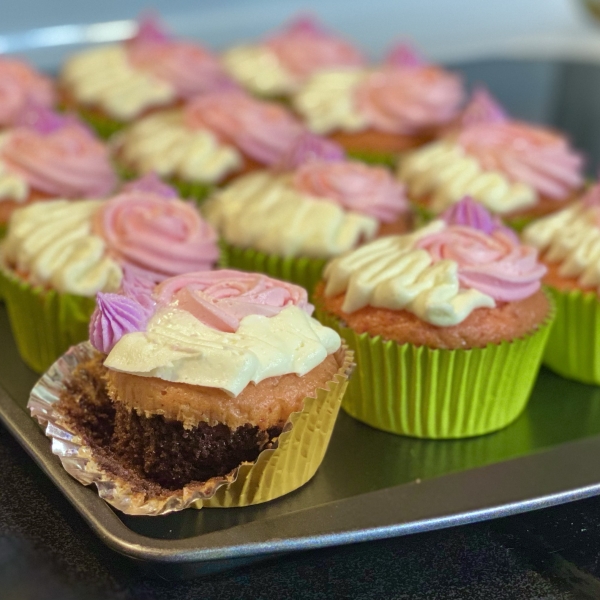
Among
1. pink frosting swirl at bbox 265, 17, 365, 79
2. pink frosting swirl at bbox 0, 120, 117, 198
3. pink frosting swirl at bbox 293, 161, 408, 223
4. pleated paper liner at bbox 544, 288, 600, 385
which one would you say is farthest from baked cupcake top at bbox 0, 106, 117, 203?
pink frosting swirl at bbox 265, 17, 365, 79

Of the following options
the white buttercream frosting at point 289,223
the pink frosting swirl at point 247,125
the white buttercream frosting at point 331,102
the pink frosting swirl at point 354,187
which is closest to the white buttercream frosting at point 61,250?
the white buttercream frosting at point 289,223

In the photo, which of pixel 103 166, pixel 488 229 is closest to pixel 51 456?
pixel 488 229

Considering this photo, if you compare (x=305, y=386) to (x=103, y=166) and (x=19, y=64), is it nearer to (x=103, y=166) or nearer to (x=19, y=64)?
(x=103, y=166)

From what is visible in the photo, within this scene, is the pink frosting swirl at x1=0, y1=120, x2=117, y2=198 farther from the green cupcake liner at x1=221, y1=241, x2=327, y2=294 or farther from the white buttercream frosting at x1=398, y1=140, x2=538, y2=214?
the white buttercream frosting at x1=398, y1=140, x2=538, y2=214

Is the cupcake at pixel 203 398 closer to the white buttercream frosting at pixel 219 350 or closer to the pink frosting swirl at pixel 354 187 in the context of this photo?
the white buttercream frosting at pixel 219 350

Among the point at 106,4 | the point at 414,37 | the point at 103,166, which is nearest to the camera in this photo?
the point at 103,166
